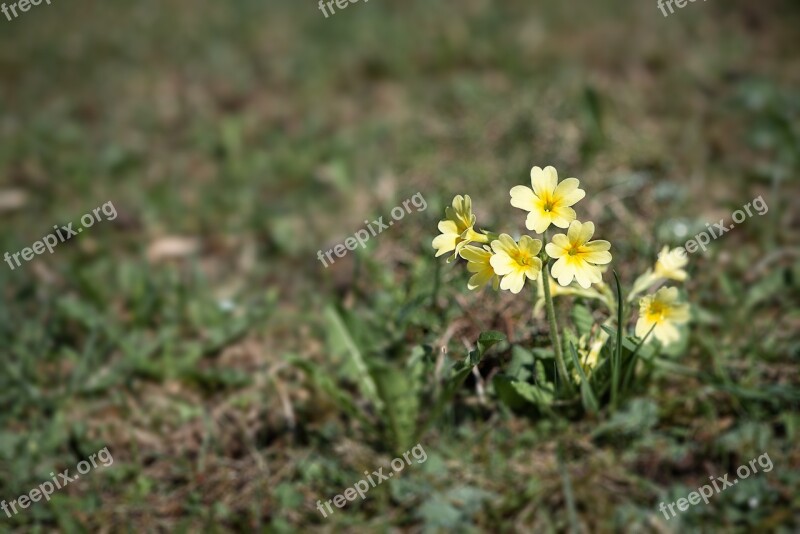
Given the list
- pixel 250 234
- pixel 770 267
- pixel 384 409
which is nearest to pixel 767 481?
pixel 770 267

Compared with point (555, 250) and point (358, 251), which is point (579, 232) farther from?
point (358, 251)

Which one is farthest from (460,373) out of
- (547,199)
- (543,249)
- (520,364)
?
(547,199)

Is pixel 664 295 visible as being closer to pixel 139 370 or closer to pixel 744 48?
pixel 139 370

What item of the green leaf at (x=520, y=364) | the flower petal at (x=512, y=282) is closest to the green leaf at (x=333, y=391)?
the green leaf at (x=520, y=364)

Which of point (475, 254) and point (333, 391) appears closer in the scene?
point (475, 254)

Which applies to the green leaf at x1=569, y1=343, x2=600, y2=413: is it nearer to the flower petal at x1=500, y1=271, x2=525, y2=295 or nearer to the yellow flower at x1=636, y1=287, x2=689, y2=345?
the yellow flower at x1=636, y1=287, x2=689, y2=345

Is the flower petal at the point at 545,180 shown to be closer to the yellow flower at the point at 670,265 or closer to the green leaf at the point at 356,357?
the yellow flower at the point at 670,265

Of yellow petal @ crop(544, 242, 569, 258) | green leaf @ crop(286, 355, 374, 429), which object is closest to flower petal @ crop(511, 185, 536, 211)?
yellow petal @ crop(544, 242, 569, 258)
